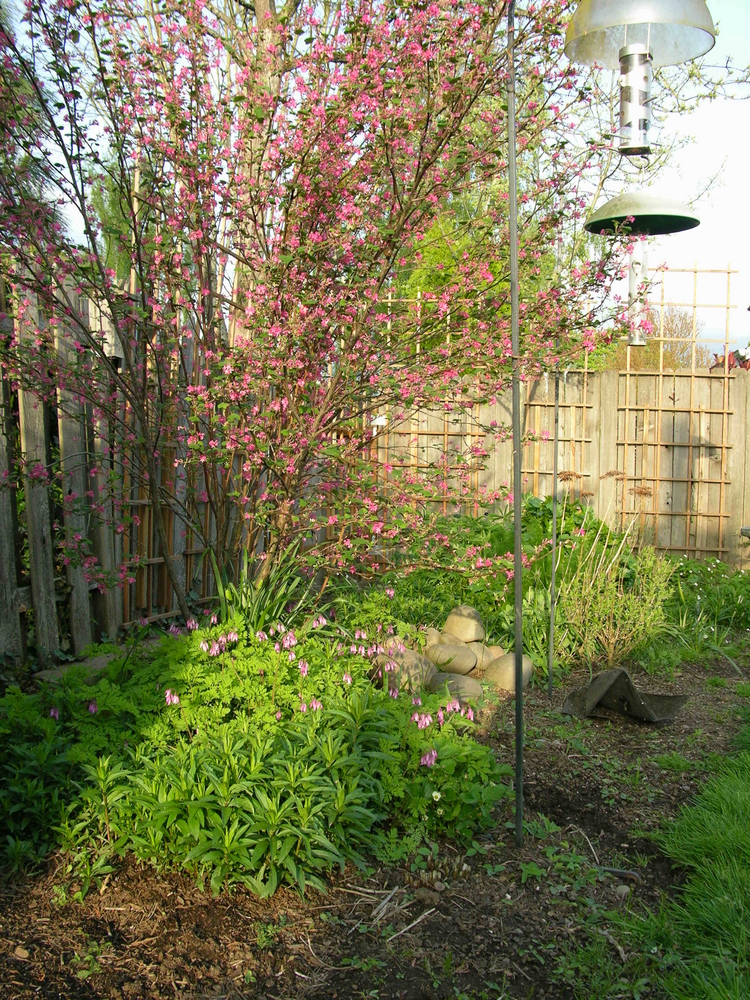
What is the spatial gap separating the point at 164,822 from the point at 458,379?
7.81 feet

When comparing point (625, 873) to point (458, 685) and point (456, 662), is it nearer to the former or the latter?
point (458, 685)

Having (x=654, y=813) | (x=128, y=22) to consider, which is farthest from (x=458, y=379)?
(x=128, y=22)

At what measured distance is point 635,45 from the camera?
2.99 metres

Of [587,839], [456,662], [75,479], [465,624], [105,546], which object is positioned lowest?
[587,839]

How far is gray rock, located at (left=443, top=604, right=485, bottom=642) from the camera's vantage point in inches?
203

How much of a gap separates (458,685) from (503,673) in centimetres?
60

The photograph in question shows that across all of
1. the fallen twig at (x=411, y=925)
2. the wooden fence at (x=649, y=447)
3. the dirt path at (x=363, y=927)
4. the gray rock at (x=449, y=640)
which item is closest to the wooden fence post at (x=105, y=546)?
the gray rock at (x=449, y=640)

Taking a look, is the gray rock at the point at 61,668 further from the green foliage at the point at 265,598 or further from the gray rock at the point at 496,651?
the gray rock at the point at 496,651

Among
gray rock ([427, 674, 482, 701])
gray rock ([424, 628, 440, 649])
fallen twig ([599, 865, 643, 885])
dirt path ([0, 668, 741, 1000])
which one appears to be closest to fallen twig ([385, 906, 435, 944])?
dirt path ([0, 668, 741, 1000])

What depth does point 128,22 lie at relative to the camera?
13.0 ft

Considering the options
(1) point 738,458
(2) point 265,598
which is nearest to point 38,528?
(2) point 265,598

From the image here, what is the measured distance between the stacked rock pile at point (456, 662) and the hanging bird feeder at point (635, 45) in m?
2.27

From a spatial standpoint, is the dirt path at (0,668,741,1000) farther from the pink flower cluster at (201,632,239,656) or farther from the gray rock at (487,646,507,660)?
the gray rock at (487,646,507,660)

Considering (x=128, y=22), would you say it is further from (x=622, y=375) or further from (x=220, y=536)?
(x=622, y=375)
